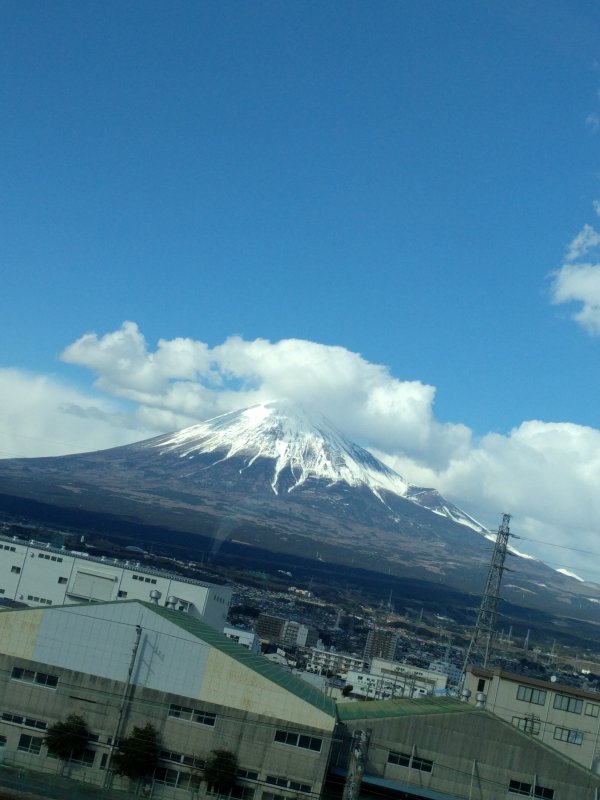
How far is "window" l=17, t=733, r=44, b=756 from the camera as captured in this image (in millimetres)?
16797

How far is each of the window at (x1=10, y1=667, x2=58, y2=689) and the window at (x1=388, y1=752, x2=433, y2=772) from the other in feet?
23.0

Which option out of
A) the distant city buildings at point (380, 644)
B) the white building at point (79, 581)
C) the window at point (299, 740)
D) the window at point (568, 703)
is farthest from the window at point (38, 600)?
the window at point (299, 740)

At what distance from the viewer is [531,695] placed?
22.7 meters

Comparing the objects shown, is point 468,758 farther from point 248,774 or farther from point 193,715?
point 193,715

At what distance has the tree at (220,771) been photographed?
16.3 m

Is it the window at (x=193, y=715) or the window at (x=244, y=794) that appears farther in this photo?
the window at (x=193, y=715)

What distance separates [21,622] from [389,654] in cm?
5329

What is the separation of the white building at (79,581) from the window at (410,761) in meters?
25.5

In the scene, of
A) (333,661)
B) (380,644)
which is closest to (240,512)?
(380,644)

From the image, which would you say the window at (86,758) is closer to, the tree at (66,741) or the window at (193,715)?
the tree at (66,741)

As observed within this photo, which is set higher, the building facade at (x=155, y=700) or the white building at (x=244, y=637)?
the building facade at (x=155, y=700)

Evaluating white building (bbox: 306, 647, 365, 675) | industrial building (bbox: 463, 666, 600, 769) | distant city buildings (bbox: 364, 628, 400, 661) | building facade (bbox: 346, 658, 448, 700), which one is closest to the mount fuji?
distant city buildings (bbox: 364, 628, 400, 661)

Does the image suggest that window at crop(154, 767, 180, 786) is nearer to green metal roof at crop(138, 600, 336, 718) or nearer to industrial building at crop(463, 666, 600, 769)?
green metal roof at crop(138, 600, 336, 718)

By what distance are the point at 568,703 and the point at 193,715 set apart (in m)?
10.7
